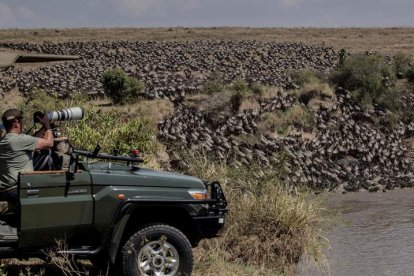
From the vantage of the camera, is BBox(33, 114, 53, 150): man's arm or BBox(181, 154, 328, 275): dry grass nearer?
BBox(33, 114, 53, 150): man's arm

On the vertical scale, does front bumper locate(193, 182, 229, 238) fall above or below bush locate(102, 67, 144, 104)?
above

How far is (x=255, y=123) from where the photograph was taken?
24.2 meters

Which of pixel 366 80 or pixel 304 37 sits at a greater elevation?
pixel 304 37

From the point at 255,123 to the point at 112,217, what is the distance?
58.9 feet

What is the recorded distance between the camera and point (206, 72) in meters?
33.0

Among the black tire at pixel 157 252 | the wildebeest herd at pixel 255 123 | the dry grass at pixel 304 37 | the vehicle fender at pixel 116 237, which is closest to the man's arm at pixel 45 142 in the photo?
the vehicle fender at pixel 116 237

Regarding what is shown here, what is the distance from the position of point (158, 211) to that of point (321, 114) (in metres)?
20.0

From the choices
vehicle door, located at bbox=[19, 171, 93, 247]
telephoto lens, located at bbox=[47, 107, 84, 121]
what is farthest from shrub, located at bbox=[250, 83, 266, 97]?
vehicle door, located at bbox=[19, 171, 93, 247]

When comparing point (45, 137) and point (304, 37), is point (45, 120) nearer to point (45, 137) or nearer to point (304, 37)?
point (45, 137)

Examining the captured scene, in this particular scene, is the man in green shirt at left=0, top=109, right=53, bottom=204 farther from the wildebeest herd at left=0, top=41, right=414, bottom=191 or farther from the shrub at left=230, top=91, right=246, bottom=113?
the shrub at left=230, top=91, right=246, bottom=113

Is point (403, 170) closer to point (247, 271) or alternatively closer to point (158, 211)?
point (247, 271)

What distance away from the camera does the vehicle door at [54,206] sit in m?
6.19

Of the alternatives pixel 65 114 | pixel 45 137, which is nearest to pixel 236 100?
pixel 65 114

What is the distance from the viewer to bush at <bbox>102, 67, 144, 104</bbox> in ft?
80.4
